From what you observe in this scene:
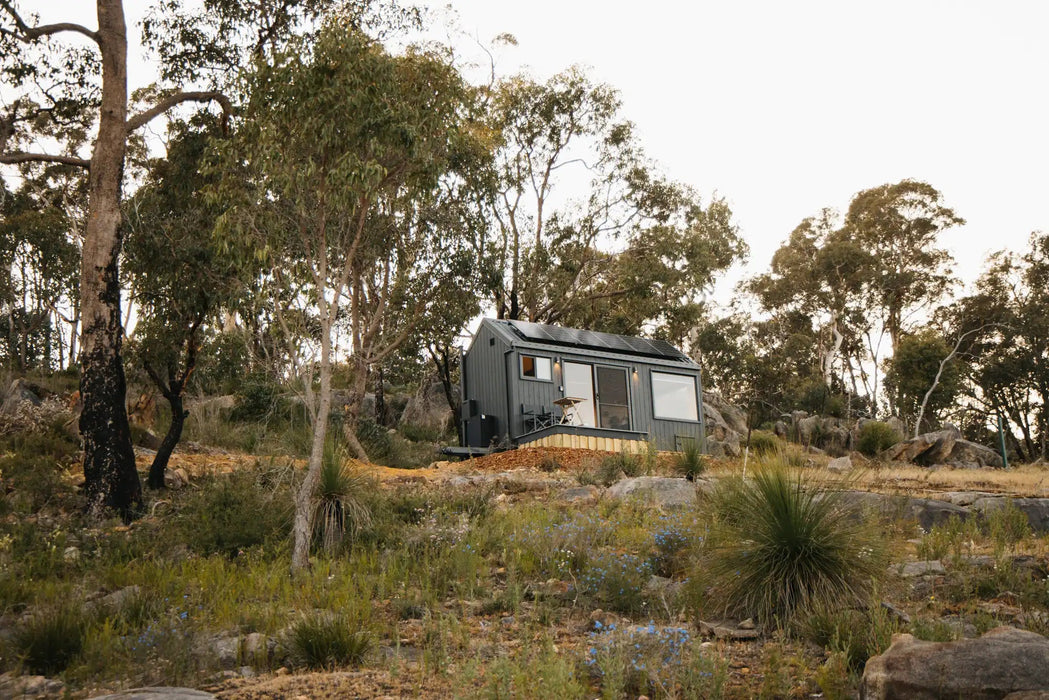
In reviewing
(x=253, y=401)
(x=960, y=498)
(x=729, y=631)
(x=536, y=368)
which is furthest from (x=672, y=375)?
(x=729, y=631)

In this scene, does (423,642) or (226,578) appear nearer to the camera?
(423,642)

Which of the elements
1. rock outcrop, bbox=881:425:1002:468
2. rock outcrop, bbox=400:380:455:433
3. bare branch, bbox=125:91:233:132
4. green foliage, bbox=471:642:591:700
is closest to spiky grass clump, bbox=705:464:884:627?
green foliage, bbox=471:642:591:700

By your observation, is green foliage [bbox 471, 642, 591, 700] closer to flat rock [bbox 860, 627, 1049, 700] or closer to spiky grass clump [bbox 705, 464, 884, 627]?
flat rock [bbox 860, 627, 1049, 700]

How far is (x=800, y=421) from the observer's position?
101ft

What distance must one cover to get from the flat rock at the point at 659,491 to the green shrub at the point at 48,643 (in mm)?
6509

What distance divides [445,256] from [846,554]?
1494 cm

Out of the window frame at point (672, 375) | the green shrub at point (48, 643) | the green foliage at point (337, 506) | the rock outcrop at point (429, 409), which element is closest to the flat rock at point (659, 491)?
the green foliage at point (337, 506)

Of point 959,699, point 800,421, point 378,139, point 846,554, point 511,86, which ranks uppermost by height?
point 511,86

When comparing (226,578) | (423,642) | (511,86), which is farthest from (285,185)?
(511,86)

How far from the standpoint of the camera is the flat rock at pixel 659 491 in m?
10.6

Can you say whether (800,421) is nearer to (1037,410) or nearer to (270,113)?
(1037,410)

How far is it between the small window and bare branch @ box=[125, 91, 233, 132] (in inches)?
332

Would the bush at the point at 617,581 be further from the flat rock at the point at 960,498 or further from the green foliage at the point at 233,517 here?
the flat rock at the point at 960,498

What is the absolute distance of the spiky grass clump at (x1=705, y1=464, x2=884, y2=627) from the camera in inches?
236
